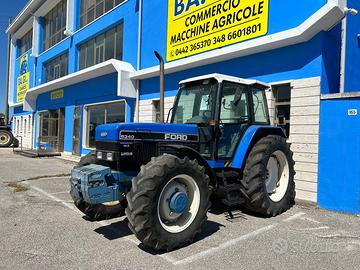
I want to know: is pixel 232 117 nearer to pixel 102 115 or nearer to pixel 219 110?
pixel 219 110

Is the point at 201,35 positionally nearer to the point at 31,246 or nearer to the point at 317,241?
the point at 317,241

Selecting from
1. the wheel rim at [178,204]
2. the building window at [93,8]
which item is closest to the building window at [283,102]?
the wheel rim at [178,204]

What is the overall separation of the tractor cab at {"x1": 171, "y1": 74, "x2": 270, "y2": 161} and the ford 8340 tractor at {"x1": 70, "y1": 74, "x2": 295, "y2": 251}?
2 centimetres

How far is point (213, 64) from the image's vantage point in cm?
956

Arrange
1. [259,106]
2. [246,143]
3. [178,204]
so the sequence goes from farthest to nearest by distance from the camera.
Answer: [259,106] < [246,143] < [178,204]

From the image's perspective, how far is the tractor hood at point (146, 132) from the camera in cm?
471

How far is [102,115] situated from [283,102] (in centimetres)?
995

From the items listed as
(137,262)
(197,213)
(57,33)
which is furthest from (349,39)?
(57,33)

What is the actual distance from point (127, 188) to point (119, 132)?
838 mm

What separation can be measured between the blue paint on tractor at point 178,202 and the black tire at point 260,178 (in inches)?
61.2

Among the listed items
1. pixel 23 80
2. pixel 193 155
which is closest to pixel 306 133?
pixel 193 155

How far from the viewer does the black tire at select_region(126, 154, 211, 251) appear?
3984 millimetres

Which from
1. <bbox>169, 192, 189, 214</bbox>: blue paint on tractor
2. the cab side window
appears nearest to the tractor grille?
<bbox>169, 192, 189, 214</bbox>: blue paint on tractor

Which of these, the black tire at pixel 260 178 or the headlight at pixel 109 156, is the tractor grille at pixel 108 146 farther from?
the black tire at pixel 260 178
